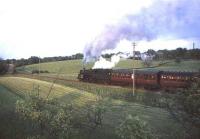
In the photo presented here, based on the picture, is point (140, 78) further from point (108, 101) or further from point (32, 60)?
point (32, 60)

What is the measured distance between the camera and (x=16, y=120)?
119 ft

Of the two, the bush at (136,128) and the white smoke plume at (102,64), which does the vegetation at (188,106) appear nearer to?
the bush at (136,128)

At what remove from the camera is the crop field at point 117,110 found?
120 ft

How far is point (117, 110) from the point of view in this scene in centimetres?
4584

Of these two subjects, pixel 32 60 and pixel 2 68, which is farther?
pixel 32 60

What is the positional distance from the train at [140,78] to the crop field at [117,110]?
6374mm

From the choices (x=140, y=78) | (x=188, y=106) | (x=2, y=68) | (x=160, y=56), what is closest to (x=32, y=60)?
(x=2, y=68)

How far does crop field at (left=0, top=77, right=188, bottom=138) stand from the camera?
120 ft

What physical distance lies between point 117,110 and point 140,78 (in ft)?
47.3

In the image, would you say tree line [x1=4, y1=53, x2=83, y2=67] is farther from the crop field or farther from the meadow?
the crop field

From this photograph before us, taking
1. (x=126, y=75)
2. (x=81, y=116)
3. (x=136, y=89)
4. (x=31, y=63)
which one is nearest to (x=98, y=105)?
(x=81, y=116)

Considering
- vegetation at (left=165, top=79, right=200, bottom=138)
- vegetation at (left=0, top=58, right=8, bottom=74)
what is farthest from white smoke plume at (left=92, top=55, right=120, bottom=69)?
vegetation at (left=165, top=79, right=200, bottom=138)

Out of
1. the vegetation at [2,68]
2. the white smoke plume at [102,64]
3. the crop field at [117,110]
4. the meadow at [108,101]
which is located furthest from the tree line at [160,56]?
the crop field at [117,110]

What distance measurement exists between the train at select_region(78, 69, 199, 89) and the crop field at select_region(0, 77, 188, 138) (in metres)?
6.37
